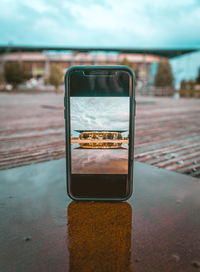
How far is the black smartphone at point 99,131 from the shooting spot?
1461 mm

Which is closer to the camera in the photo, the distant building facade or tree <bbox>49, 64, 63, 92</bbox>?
tree <bbox>49, 64, 63, 92</bbox>

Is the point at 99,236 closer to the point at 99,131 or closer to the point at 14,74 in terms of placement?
the point at 99,131

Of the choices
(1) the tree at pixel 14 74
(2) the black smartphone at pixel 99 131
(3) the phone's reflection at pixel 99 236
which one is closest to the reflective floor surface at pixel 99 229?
(3) the phone's reflection at pixel 99 236

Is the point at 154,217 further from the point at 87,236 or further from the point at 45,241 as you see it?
the point at 45,241

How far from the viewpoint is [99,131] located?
152 cm

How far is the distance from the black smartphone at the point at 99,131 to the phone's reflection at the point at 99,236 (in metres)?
0.10

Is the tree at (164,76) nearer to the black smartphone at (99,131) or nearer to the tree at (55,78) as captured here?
the tree at (55,78)

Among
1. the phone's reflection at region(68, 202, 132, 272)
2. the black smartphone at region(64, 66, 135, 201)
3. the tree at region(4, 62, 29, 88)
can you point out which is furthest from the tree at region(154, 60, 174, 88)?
the phone's reflection at region(68, 202, 132, 272)

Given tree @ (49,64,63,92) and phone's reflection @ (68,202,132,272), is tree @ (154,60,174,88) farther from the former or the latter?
phone's reflection @ (68,202,132,272)

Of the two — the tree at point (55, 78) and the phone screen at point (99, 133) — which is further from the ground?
the tree at point (55, 78)

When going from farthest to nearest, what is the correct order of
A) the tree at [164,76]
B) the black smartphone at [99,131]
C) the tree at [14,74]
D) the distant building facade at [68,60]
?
1. the distant building facade at [68,60]
2. the tree at [164,76]
3. the tree at [14,74]
4. the black smartphone at [99,131]

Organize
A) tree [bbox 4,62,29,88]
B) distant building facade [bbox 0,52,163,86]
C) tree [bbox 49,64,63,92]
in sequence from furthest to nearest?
1. distant building facade [bbox 0,52,163,86]
2. tree [bbox 49,64,63,92]
3. tree [bbox 4,62,29,88]

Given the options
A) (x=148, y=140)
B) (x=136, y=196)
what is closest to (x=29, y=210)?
(x=136, y=196)

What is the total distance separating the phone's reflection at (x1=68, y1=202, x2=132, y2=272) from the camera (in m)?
1.04
